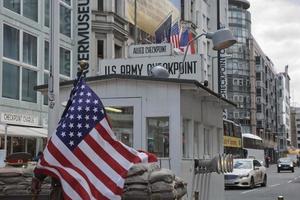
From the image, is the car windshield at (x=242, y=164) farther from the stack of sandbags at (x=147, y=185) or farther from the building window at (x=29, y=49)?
the stack of sandbags at (x=147, y=185)

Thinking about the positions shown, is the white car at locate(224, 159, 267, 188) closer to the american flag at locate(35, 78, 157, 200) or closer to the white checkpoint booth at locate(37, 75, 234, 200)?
the white checkpoint booth at locate(37, 75, 234, 200)

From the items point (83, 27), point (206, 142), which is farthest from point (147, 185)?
point (83, 27)

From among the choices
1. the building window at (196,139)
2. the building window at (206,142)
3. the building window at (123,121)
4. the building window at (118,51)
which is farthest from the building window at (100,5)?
the building window at (123,121)

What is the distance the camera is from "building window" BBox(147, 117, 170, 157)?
11086mm

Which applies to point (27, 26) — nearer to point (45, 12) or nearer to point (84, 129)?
point (45, 12)

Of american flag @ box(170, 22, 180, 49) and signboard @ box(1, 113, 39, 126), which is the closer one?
signboard @ box(1, 113, 39, 126)

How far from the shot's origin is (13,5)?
98.3 feet

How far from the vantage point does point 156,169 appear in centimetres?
802

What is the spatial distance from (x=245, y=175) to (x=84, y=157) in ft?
86.5

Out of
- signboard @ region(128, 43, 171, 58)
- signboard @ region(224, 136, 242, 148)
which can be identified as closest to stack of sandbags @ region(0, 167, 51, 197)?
signboard @ region(128, 43, 171, 58)

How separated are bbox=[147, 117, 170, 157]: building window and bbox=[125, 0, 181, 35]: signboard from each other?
33.8 m

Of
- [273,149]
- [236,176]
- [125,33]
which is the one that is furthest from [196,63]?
[273,149]

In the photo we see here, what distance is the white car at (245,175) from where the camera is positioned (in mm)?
31469

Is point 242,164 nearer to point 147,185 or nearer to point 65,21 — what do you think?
point 65,21
